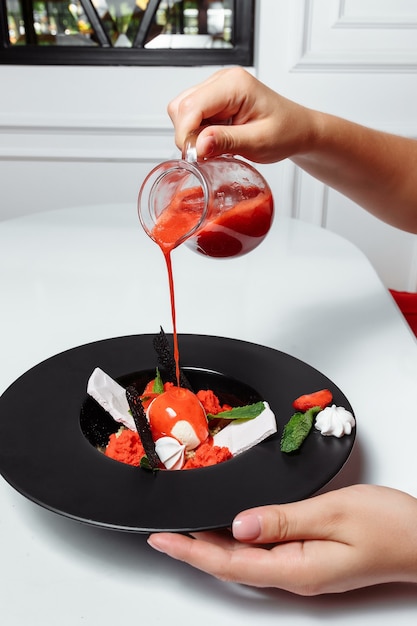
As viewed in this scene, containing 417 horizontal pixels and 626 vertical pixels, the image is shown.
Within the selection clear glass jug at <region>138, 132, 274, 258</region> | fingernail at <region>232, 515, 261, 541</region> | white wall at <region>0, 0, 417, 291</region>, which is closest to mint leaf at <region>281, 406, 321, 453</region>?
fingernail at <region>232, 515, 261, 541</region>

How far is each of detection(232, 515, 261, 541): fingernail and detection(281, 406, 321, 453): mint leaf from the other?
13cm

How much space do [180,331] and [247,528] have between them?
55 centimetres

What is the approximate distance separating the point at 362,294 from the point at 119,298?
0.44 m

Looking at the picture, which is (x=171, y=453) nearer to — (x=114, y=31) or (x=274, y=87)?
(x=274, y=87)

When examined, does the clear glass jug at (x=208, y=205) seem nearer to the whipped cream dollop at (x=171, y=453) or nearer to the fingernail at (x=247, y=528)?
the whipped cream dollop at (x=171, y=453)

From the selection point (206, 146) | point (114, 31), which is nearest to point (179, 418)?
point (206, 146)

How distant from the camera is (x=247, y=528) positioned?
57 centimetres

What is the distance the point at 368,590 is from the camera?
606 mm

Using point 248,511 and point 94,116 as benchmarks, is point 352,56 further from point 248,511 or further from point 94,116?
point 248,511

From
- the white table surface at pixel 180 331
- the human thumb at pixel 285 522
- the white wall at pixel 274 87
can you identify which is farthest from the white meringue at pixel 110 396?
the white wall at pixel 274 87

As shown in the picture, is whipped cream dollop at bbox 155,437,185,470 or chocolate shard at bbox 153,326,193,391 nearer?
whipped cream dollop at bbox 155,437,185,470

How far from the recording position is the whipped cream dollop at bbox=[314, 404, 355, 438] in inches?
28.0

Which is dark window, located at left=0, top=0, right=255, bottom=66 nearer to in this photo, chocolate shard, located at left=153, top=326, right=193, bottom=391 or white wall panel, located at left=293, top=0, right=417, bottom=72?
white wall panel, located at left=293, top=0, right=417, bottom=72

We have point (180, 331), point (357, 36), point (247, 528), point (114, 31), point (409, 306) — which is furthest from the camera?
point (114, 31)
